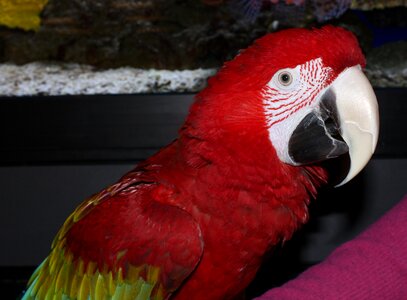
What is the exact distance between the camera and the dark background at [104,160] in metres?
1.51

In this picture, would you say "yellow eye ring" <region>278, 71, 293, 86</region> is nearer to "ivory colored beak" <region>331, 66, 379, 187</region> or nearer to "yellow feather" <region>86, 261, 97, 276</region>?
"ivory colored beak" <region>331, 66, 379, 187</region>

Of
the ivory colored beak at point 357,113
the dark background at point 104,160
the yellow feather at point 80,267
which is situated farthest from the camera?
the dark background at point 104,160

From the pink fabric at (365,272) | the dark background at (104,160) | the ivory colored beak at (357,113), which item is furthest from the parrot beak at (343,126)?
the dark background at (104,160)

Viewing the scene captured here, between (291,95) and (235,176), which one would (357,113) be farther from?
(235,176)

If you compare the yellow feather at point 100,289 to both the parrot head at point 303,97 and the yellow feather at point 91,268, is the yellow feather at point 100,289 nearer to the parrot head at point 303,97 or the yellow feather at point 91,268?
the yellow feather at point 91,268

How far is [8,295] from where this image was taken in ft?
5.40

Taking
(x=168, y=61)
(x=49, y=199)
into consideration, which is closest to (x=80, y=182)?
(x=49, y=199)

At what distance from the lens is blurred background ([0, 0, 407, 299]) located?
1511 millimetres

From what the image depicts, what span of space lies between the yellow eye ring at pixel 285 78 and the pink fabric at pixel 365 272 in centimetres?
34

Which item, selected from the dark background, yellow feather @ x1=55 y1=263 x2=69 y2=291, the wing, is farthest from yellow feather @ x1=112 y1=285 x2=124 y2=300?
the dark background

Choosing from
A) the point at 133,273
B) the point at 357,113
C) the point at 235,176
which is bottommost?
the point at 133,273

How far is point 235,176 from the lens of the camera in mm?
929

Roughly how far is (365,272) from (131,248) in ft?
1.34

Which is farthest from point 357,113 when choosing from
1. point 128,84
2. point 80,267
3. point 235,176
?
point 128,84
